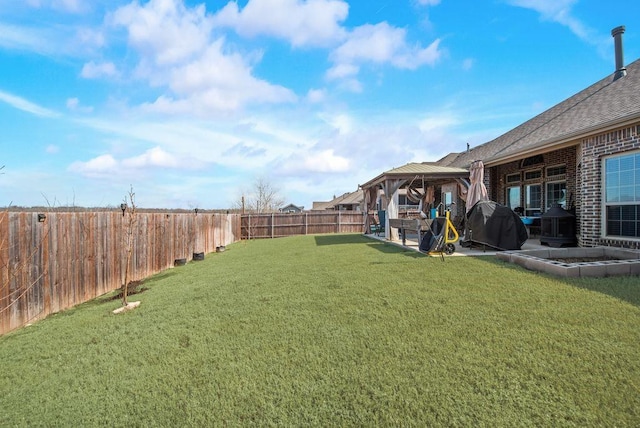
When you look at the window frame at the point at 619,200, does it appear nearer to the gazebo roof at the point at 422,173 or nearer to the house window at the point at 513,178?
the gazebo roof at the point at 422,173

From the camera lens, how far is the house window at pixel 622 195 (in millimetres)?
6551

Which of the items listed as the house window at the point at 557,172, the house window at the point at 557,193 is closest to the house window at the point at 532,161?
the house window at the point at 557,172

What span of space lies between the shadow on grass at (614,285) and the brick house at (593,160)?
96.1 inches

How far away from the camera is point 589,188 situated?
7484mm

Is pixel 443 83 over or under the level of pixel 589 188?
over

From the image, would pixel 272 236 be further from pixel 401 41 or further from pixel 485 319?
pixel 485 319

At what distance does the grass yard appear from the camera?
2.21 metres

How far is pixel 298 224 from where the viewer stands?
2062cm

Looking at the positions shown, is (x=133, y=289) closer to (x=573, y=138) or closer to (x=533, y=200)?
(x=573, y=138)

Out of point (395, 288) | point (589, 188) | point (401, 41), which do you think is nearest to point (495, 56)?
point (401, 41)

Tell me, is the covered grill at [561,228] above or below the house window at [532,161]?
below

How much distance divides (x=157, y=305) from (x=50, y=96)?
8.68 m

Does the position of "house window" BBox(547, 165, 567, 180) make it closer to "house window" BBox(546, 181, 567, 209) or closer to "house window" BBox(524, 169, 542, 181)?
"house window" BBox(546, 181, 567, 209)

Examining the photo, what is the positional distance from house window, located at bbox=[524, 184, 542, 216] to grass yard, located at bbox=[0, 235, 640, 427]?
7.24m
